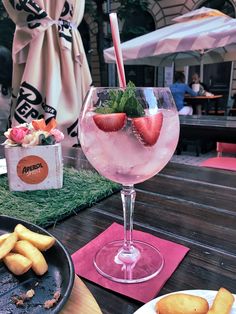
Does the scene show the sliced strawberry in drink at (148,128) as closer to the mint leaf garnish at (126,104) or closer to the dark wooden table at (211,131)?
the mint leaf garnish at (126,104)

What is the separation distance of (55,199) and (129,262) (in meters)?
0.32

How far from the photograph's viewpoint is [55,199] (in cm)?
78

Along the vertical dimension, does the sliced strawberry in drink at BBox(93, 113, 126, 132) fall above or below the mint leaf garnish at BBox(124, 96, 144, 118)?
below

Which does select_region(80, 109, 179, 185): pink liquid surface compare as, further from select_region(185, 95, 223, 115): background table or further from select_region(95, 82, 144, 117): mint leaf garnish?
select_region(185, 95, 223, 115): background table

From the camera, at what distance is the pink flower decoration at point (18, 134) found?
81 cm

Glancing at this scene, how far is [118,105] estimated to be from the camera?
0.46 metres

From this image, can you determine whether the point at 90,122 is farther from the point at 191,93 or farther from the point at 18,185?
the point at 191,93

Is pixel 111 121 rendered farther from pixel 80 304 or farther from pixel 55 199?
pixel 55 199

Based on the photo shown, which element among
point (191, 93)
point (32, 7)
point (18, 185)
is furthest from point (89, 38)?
point (18, 185)

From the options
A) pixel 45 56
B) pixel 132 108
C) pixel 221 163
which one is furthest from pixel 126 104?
pixel 221 163

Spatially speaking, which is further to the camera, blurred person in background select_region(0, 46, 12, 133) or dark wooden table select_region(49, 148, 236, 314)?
blurred person in background select_region(0, 46, 12, 133)

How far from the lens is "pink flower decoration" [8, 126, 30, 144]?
808mm

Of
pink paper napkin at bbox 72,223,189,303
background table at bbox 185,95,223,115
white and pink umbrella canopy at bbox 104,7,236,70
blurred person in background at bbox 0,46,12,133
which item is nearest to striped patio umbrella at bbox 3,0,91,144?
blurred person in background at bbox 0,46,12,133

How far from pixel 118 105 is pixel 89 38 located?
10013 millimetres
